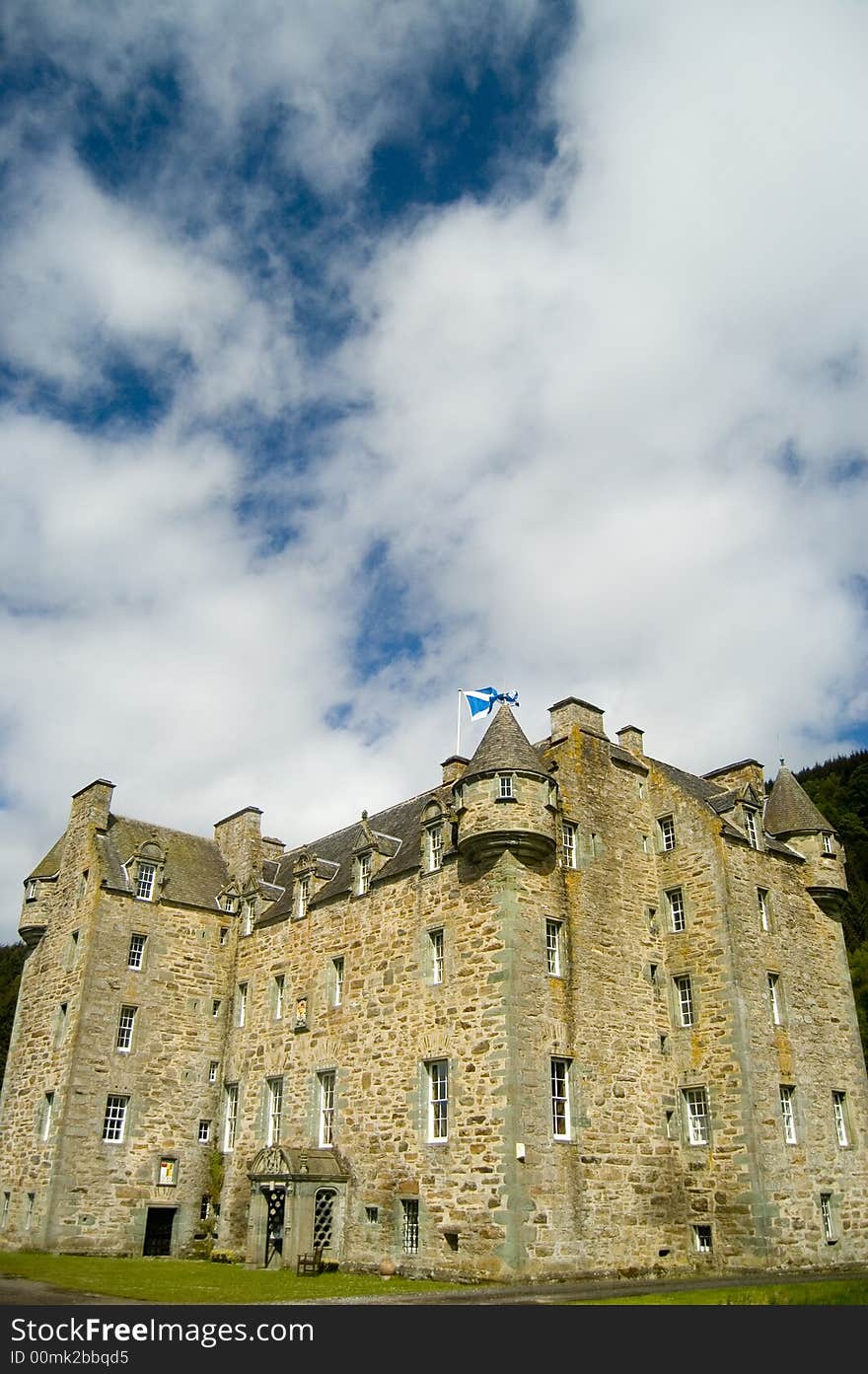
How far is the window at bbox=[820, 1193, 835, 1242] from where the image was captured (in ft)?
89.8

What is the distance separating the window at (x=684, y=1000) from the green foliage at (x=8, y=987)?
128 feet

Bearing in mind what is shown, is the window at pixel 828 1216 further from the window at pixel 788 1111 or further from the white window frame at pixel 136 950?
the white window frame at pixel 136 950

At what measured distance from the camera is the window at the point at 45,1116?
3272cm

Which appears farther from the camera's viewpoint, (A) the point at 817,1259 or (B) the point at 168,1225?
(B) the point at 168,1225

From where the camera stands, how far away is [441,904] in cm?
2808

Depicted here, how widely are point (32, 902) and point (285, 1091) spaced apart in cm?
1251

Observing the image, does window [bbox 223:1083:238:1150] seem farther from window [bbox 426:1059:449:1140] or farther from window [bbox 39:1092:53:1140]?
window [bbox 426:1059:449:1140]

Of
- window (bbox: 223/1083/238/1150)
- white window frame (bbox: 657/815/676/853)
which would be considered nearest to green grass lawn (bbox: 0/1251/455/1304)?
window (bbox: 223/1083/238/1150)

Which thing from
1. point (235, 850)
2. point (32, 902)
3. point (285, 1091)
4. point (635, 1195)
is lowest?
point (635, 1195)

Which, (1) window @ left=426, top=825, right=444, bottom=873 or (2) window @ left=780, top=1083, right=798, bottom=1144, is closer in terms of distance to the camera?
(2) window @ left=780, top=1083, right=798, bottom=1144

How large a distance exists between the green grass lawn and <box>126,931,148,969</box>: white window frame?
28.3 ft

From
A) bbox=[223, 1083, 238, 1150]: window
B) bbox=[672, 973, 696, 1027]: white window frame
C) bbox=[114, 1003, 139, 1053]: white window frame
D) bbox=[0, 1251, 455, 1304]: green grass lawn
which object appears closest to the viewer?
bbox=[0, 1251, 455, 1304]: green grass lawn
